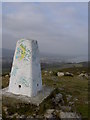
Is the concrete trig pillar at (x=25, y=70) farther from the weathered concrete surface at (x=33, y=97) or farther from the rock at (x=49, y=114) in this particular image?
the rock at (x=49, y=114)

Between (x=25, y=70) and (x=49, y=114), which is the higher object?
(x=25, y=70)

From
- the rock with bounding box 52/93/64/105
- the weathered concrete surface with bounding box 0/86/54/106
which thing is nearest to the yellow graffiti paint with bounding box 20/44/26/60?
the weathered concrete surface with bounding box 0/86/54/106

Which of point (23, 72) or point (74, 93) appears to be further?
point (74, 93)

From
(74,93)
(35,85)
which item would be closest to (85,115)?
(35,85)

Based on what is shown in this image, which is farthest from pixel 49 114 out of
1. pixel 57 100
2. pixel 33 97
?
pixel 57 100

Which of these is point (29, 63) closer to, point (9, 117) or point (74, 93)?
point (9, 117)

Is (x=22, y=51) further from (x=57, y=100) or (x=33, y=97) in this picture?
(x=57, y=100)

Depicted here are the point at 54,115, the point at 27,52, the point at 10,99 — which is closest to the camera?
the point at 54,115

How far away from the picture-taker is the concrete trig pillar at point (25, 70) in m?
12.4

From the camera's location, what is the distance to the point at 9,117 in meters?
10.1

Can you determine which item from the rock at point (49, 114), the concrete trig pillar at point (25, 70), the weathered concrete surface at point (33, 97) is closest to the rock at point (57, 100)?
the weathered concrete surface at point (33, 97)

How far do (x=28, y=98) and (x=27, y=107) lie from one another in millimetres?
938

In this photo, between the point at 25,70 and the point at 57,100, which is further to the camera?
the point at 57,100

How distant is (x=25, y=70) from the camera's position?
40.9 ft
